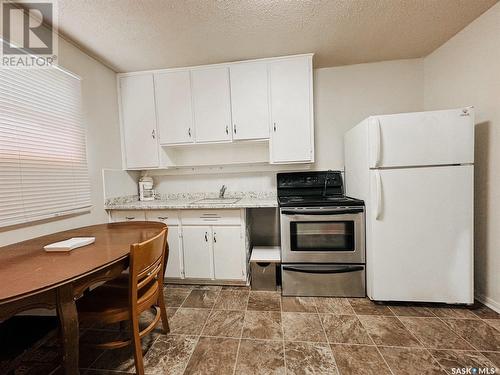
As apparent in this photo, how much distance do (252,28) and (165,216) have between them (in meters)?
1.98

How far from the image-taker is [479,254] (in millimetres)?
1901

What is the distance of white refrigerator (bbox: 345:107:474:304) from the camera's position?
67.8 inches

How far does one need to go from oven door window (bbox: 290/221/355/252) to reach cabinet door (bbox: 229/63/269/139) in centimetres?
108

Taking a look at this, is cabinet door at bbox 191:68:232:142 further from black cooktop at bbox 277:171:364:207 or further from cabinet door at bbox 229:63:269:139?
black cooktop at bbox 277:171:364:207

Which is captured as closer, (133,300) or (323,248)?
(133,300)

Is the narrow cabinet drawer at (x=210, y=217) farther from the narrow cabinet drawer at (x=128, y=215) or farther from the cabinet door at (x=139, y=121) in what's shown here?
the cabinet door at (x=139, y=121)

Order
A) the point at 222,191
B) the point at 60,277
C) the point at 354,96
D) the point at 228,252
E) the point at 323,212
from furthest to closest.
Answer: the point at 222,191 → the point at 354,96 → the point at 228,252 → the point at 323,212 → the point at 60,277

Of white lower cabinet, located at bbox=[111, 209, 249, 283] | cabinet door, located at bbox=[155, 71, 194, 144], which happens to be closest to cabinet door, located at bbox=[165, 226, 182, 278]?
white lower cabinet, located at bbox=[111, 209, 249, 283]

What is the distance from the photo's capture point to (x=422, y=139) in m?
1.74

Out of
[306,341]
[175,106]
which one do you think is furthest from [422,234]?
[175,106]

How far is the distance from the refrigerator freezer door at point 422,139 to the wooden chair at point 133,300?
180cm

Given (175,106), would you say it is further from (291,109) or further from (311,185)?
(311,185)

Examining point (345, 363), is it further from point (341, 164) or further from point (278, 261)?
point (341, 164)

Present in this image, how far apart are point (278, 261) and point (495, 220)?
1.83m
